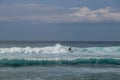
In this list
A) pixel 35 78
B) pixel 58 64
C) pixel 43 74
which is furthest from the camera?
pixel 58 64

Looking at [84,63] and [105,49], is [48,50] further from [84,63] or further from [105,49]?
[84,63]

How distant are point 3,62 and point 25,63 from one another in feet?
6.47

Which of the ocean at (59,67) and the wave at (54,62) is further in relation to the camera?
the wave at (54,62)

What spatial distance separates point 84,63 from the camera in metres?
30.5

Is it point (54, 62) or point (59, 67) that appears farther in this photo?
point (54, 62)

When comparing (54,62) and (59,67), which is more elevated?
(54,62)

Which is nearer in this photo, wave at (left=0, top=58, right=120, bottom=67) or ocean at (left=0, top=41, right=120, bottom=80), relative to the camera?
ocean at (left=0, top=41, right=120, bottom=80)

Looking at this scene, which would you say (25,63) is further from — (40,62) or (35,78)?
(35,78)

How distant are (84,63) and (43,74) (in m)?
8.30

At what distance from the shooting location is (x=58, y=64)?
29.4 meters

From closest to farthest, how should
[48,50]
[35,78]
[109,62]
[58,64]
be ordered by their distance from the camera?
[35,78] → [58,64] → [109,62] → [48,50]

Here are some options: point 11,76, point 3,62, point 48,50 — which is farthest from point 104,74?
point 48,50

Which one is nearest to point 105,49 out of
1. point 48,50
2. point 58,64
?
point 48,50

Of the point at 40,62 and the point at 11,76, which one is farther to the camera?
the point at 40,62
